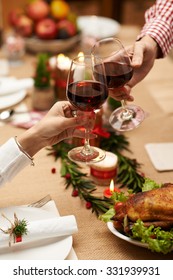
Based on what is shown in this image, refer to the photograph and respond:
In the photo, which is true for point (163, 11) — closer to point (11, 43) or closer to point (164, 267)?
point (11, 43)

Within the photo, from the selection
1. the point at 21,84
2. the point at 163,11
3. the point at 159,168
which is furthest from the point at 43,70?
the point at 159,168

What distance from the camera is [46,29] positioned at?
2.46 m

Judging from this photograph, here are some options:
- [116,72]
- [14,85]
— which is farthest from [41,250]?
[14,85]

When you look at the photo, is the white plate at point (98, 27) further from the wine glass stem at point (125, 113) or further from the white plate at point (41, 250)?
the white plate at point (41, 250)

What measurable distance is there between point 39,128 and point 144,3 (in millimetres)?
3472

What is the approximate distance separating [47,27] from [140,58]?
42.1 inches

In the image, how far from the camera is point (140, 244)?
1.15 meters

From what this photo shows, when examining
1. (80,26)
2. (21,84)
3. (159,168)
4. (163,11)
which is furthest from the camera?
(80,26)

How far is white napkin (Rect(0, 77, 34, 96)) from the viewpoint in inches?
80.1

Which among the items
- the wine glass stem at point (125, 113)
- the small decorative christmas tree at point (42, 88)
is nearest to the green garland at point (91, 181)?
the wine glass stem at point (125, 113)

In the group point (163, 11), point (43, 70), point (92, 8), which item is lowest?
point (92, 8)

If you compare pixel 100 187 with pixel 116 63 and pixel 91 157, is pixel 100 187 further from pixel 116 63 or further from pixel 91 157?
pixel 116 63

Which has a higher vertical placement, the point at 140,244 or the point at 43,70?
the point at 43,70

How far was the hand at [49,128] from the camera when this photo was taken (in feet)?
4.14
